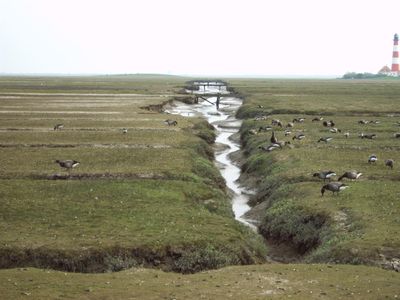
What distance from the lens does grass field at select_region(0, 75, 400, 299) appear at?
18.3 meters

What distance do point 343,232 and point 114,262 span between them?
11.6 metres

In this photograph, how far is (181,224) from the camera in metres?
25.3

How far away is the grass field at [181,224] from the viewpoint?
18328mm

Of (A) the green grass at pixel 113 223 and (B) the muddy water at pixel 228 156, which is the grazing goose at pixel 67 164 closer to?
(A) the green grass at pixel 113 223

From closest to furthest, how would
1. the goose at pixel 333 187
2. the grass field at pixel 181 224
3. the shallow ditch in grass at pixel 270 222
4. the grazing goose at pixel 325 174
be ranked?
1. the grass field at pixel 181 224
2. the shallow ditch in grass at pixel 270 222
3. the goose at pixel 333 187
4. the grazing goose at pixel 325 174

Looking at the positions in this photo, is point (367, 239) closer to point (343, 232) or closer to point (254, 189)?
point (343, 232)

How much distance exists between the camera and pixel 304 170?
3719 cm

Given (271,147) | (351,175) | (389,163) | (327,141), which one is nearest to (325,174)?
(351,175)

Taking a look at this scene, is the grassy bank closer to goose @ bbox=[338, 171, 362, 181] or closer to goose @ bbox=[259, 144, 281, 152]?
goose @ bbox=[259, 144, 281, 152]

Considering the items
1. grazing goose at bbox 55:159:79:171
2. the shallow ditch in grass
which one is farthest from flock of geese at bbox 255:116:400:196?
grazing goose at bbox 55:159:79:171

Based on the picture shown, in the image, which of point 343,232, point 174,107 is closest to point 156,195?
point 343,232

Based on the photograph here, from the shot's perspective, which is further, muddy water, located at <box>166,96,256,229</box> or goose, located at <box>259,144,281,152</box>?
goose, located at <box>259,144,281,152</box>

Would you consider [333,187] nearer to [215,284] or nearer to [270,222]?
[270,222]

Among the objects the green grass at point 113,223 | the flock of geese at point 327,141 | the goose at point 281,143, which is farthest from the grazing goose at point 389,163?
the green grass at point 113,223
